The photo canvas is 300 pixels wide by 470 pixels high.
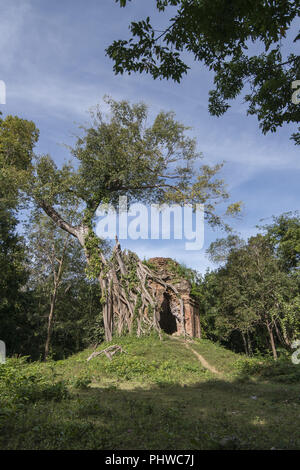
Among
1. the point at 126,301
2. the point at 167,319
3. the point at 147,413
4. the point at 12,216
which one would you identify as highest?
the point at 12,216

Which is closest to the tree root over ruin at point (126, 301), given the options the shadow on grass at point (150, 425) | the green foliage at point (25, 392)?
the green foliage at point (25, 392)

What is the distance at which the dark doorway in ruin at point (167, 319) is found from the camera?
78.2 feet

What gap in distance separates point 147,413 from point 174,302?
1916 centimetres

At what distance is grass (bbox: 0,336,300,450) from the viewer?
3.70 meters

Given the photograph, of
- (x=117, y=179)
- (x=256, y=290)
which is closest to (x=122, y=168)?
(x=117, y=179)

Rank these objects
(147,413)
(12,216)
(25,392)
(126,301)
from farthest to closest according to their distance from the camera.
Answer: (12,216) → (126,301) → (25,392) → (147,413)

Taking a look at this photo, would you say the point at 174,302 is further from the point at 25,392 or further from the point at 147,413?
the point at 147,413

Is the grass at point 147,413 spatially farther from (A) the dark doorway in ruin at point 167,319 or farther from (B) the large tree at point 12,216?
(A) the dark doorway in ruin at point 167,319

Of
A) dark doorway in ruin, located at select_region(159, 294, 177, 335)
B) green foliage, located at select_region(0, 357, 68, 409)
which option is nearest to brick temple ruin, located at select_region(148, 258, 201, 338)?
dark doorway in ruin, located at select_region(159, 294, 177, 335)

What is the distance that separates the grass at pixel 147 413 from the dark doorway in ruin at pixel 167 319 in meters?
13.3

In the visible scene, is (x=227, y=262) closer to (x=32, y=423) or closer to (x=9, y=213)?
(x=9, y=213)

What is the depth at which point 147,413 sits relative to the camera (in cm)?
504
